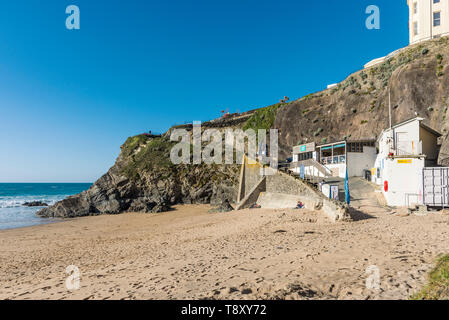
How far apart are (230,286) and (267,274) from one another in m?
1.29

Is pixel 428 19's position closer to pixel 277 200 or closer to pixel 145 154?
pixel 277 200

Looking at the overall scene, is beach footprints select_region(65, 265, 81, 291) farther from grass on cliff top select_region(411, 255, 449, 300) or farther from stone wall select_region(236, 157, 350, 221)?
stone wall select_region(236, 157, 350, 221)

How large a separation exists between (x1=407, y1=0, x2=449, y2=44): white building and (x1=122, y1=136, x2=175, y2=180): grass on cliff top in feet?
159

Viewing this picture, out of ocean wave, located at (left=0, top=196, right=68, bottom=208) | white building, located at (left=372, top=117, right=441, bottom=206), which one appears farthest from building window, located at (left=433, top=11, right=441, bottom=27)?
ocean wave, located at (left=0, top=196, right=68, bottom=208)

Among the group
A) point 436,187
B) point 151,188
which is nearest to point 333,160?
point 436,187

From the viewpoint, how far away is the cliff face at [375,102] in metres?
31.8

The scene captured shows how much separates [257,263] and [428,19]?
52.1 m

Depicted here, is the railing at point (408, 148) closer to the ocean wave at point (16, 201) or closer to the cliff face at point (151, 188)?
the cliff face at point (151, 188)

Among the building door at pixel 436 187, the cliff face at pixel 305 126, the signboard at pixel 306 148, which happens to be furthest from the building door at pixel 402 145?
the signboard at pixel 306 148
